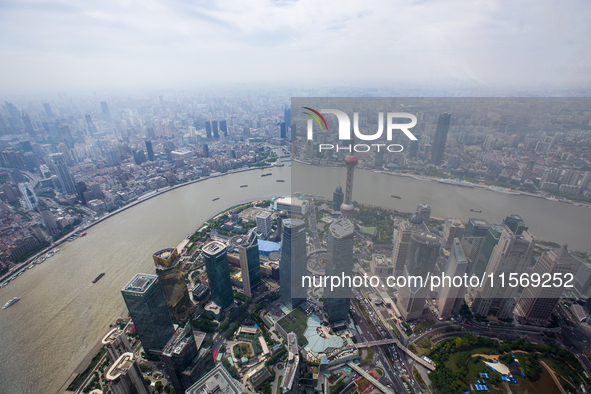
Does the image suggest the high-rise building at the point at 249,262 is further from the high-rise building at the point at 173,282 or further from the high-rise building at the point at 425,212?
the high-rise building at the point at 425,212

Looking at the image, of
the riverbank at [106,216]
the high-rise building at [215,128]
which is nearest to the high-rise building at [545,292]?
the riverbank at [106,216]

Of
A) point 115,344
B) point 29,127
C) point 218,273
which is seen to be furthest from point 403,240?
point 29,127

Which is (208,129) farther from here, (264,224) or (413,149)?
(413,149)

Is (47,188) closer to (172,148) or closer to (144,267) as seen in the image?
(172,148)

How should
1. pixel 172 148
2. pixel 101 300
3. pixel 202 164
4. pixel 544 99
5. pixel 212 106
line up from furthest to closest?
pixel 212 106, pixel 172 148, pixel 202 164, pixel 101 300, pixel 544 99

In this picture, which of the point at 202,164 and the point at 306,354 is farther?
the point at 202,164

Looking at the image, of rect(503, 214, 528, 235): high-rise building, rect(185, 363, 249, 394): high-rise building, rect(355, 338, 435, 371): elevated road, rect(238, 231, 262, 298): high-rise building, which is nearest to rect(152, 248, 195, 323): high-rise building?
rect(238, 231, 262, 298): high-rise building

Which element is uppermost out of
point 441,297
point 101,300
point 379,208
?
point 379,208

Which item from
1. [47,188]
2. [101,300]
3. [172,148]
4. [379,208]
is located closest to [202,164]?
[172,148]
